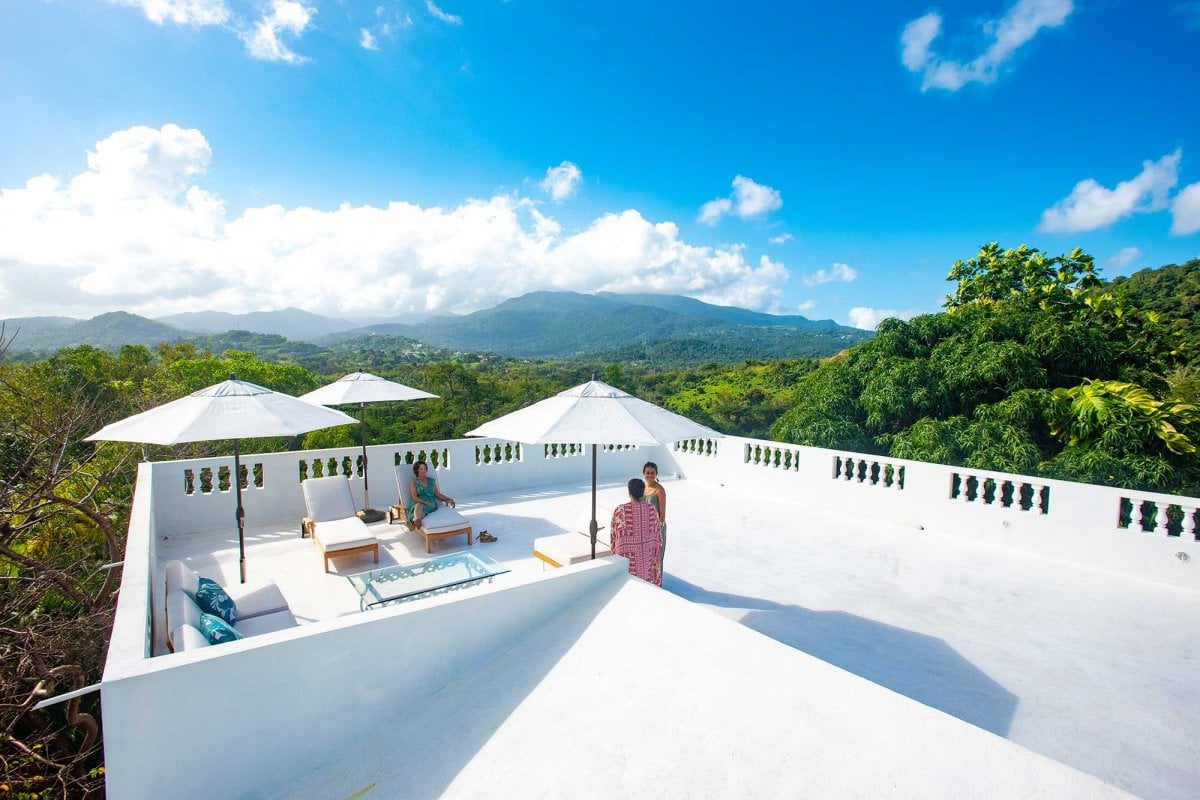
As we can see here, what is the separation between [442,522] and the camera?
735cm

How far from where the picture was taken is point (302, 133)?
43.0 ft

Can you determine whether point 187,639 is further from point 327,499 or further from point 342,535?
point 327,499

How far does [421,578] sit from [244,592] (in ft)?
4.95

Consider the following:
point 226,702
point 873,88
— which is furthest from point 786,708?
point 873,88

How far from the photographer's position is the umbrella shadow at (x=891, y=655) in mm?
3990

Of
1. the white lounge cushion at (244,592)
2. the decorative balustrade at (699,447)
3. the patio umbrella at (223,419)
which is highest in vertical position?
the patio umbrella at (223,419)

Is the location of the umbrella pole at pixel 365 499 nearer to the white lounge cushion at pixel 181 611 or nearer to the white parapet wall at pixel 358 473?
the white parapet wall at pixel 358 473

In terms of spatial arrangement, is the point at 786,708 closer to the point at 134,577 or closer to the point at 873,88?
the point at 134,577

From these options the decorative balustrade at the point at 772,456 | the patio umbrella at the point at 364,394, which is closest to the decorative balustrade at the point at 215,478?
the patio umbrella at the point at 364,394

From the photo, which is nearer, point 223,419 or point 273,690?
point 273,690

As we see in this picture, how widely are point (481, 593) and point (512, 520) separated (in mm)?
5047

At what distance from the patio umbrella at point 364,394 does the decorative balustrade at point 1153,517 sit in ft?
30.6

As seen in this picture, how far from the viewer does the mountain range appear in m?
74.8

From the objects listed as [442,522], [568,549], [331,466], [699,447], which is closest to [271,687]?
[568,549]
